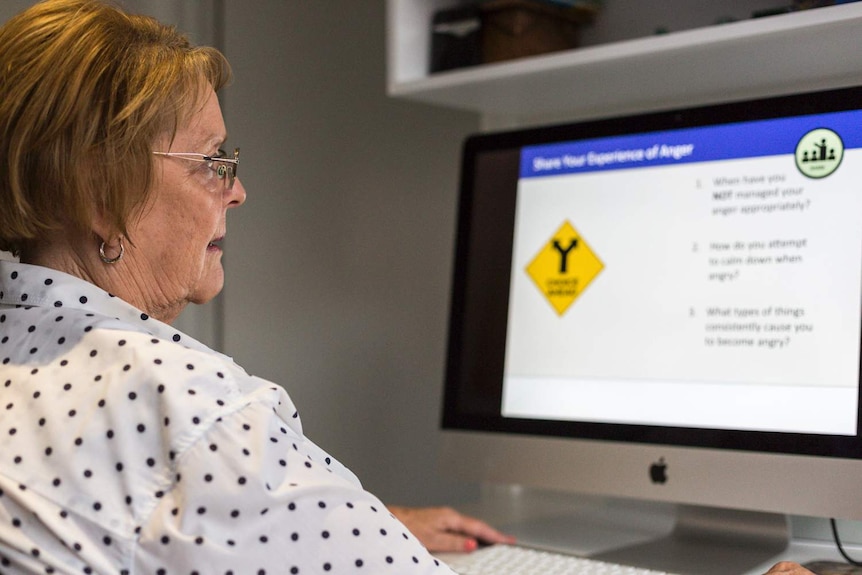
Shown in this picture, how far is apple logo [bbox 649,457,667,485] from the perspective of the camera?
3.78ft

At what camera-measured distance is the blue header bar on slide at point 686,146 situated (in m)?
1.09

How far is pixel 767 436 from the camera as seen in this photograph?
3.53 ft

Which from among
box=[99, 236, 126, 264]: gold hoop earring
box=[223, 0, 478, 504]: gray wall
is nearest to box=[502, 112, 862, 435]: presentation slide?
box=[223, 0, 478, 504]: gray wall

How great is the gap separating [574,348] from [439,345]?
530 mm

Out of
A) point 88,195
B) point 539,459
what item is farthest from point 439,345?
point 88,195

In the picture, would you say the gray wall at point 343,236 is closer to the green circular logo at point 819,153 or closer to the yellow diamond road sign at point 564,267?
the yellow diamond road sign at point 564,267

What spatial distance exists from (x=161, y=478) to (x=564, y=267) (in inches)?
28.0

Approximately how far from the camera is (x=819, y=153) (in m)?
1.09

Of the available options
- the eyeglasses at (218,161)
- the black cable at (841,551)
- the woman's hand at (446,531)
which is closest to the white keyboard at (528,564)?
the woman's hand at (446,531)

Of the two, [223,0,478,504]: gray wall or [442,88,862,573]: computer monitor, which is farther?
[223,0,478,504]: gray wall

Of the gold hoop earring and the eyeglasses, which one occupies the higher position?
the eyeglasses

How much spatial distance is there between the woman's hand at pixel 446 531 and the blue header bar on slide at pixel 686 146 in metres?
0.46

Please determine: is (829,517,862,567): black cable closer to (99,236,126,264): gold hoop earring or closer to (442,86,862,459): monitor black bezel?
(442,86,862,459): monitor black bezel

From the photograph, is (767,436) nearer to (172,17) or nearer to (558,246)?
(558,246)
